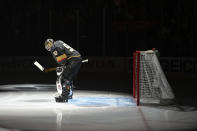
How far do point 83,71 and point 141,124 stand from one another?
1547 centimetres

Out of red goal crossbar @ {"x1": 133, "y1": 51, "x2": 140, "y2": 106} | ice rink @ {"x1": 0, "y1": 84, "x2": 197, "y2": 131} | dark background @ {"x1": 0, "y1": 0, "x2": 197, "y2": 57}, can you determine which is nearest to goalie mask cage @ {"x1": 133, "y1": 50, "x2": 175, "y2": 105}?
red goal crossbar @ {"x1": 133, "y1": 51, "x2": 140, "y2": 106}

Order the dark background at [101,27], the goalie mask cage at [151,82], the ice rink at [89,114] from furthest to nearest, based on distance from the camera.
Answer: the dark background at [101,27]
the goalie mask cage at [151,82]
the ice rink at [89,114]

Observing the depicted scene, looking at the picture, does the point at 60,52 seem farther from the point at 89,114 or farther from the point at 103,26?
the point at 103,26

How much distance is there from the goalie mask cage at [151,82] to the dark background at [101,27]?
982 cm

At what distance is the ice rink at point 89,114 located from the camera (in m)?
7.68

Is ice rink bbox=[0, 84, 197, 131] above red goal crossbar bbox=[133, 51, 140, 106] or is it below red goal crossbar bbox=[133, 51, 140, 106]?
below

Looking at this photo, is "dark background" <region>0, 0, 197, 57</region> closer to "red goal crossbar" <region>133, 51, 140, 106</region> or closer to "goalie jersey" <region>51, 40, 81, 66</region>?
"red goal crossbar" <region>133, 51, 140, 106</region>

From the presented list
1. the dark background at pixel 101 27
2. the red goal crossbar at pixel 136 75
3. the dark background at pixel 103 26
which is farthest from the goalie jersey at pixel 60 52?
the dark background at pixel 103 26

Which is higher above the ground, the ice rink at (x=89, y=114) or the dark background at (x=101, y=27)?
the dark background at (x=101, y=27)

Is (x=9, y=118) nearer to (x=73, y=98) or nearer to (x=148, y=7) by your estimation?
(x=73, y=98)

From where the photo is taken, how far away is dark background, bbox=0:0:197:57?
23406 millimetres

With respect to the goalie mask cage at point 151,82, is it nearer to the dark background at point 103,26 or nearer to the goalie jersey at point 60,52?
the goalie jersey at point 60,52

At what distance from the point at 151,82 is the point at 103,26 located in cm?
1224

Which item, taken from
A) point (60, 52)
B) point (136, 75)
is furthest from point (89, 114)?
point (136, 75)
